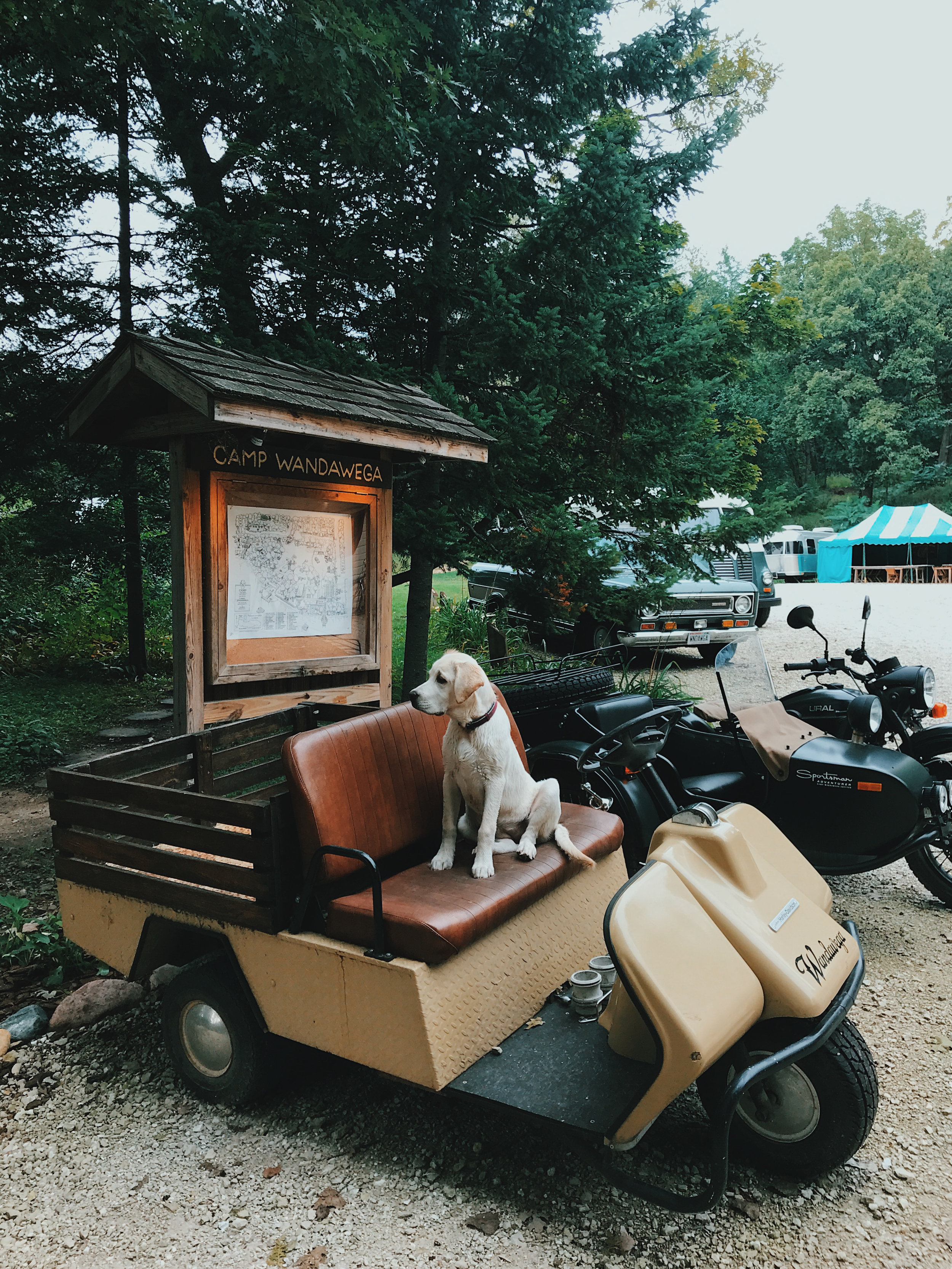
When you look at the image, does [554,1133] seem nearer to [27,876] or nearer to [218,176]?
[27,876]

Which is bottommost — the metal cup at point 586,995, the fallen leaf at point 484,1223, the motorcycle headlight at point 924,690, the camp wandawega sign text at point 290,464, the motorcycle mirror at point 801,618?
the fallen leaf at point 484,1223

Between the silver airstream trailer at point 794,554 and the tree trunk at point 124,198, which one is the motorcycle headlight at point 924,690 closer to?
the tree trunk at point 124,198

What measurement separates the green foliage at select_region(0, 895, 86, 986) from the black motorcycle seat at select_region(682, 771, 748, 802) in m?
2.97

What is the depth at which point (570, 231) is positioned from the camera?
6.19 metres

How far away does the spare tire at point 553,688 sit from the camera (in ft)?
14.4

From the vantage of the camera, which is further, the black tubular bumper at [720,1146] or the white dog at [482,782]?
the white dog at [482,782]

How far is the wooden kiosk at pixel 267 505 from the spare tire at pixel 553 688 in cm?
88

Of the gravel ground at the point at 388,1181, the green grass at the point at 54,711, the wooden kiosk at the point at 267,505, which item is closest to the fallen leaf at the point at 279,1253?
the gravel ground at the point at 388,1181

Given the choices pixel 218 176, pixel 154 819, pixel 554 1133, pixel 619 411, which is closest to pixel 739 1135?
pixel 554 1133

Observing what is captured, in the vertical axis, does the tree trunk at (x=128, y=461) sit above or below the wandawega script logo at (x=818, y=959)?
above

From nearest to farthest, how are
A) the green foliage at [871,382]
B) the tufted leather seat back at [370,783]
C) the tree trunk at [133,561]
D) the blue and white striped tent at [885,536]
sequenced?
the tufted leather seat back at [370,783] < the tree trunk at [133,561] < the blue and white striped tent at [885,536] < the green foliage at [871,382]

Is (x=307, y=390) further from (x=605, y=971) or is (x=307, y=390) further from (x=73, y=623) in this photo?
(x=73, y=623)

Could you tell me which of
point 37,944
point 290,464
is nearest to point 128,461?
point 290,464

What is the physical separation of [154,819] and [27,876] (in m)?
2.71
